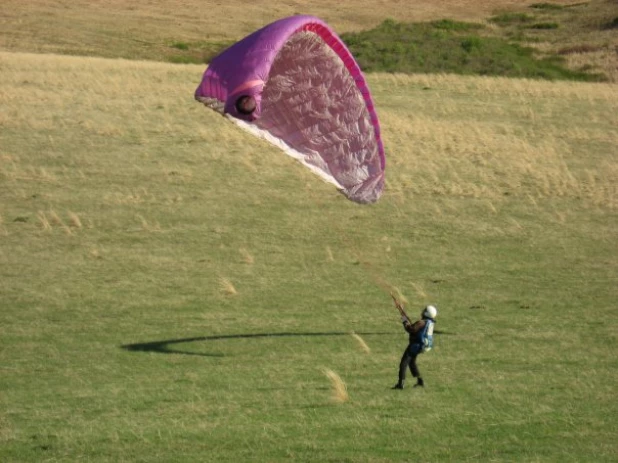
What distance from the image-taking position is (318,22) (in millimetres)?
15375

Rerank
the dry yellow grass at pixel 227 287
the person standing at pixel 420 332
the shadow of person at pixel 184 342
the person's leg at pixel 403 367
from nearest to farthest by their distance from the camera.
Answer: the person standing at pixel 420 332 < the person's leg at pixel 403 367 < the shadow of person at pixel 184 342 < the dry yellow grass at pixel 227 287

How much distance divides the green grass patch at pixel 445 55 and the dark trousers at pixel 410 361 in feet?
119

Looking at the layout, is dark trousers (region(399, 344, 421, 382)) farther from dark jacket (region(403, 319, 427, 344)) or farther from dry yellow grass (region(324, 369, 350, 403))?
dry yellow grass (region(324, 369, 350, 403))

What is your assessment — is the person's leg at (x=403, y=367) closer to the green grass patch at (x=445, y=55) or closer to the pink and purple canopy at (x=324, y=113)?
the pink and purple canopy at (x=324, y=113)

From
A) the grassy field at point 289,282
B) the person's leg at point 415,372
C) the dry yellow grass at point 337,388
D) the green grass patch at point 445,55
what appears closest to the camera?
the grassy field at point 289,282

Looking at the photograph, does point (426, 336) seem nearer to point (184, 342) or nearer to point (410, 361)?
point (410, 361)

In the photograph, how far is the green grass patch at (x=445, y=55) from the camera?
52.8 meters

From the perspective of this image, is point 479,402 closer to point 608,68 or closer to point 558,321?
point 558,321

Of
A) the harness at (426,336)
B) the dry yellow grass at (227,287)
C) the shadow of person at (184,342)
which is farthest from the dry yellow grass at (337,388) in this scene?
the dry yellow grass at (227,287)

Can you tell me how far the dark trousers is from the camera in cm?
1517

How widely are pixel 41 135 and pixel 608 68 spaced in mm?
27002

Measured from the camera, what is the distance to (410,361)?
15797mm

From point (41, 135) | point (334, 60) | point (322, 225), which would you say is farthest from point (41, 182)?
point (334, 60)

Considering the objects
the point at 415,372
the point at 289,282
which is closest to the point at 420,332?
the point at 415,372
